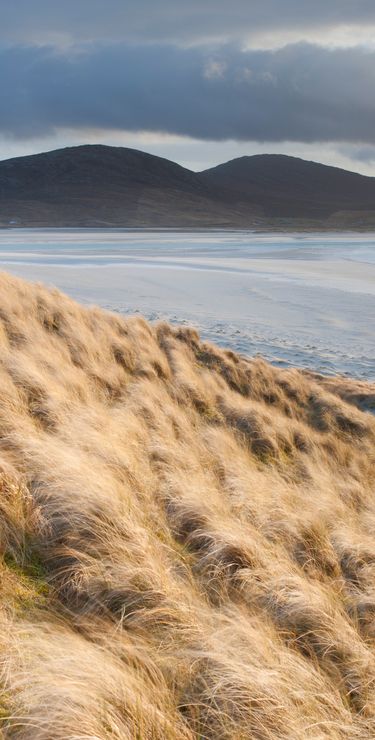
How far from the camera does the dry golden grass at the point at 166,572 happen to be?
2547 millimetres

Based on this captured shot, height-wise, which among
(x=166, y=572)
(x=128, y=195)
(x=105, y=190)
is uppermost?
(x=105, y=190)

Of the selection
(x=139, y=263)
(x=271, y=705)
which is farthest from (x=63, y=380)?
(x=139, y=263)

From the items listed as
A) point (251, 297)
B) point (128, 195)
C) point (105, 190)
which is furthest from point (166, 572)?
point (105, 190)

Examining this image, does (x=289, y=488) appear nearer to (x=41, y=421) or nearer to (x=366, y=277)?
(x=41, y=421)

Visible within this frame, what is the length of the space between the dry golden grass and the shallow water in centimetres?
603

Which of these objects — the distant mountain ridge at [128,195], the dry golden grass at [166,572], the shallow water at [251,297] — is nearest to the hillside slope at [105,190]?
the distant mountain ridge at [128,195]

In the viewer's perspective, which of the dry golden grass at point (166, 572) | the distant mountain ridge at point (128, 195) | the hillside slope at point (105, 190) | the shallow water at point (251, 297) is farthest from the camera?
the distant mountain ridge at point (128, 195)

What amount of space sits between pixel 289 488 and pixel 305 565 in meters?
1.63

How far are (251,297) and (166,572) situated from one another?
16.4 metres

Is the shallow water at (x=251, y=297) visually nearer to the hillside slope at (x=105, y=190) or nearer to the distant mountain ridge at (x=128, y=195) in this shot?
the hillside slope at (x=105, y=190)

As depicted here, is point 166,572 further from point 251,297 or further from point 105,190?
point 105,190

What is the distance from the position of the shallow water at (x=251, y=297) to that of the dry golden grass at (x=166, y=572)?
19.8 feet

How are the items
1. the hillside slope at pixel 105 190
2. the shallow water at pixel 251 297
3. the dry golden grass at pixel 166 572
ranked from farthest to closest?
the hillside slope at pixel 105 190 < the shallow water at pixel 251 297 < the dry golden grass at pixel 166 572

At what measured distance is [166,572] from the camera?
352 cm
